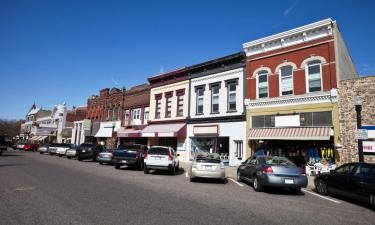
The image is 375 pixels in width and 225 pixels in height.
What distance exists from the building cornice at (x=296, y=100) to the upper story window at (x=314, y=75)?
605 millimetres

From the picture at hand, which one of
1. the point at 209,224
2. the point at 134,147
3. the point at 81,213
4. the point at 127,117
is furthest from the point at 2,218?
the point at 127,117

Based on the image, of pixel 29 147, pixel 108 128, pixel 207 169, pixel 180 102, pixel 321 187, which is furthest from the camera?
pixel 29 147

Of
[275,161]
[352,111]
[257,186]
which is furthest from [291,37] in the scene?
[257,186]

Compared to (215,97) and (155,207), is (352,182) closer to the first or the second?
(155,207)

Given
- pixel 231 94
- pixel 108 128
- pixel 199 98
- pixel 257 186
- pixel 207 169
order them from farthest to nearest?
1. pixel 108 128
2. pixel 199 98
3. pixel 231 94
4. pixel 207 169
5. pixel 257 186

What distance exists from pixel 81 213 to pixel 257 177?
23.4 ft

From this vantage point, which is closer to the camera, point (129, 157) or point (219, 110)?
Result: point (129, 157)

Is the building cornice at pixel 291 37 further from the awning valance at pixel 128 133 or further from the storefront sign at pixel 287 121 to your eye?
the awning valance at pixel 128 133

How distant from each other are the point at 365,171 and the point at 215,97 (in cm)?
1604

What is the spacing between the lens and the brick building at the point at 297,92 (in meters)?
17.0

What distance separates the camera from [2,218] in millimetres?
5570

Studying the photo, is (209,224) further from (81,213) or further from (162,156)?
(162,156)

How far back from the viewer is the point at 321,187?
430 inches

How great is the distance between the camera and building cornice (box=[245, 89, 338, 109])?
16953mm
